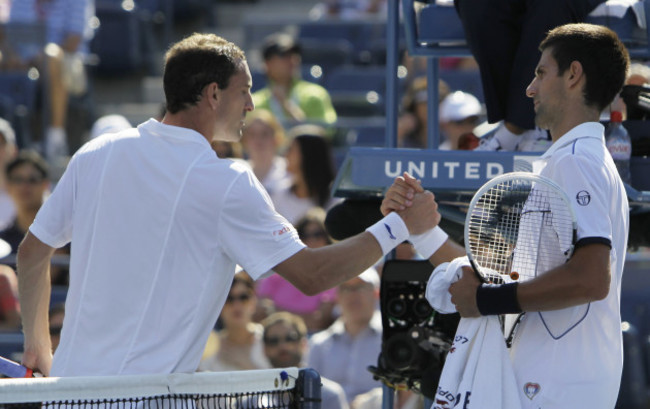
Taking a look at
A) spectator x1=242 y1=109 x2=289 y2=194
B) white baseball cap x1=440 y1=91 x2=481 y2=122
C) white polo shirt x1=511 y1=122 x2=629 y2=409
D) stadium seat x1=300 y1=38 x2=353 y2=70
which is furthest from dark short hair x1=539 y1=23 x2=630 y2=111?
stadium seat x1=300 y1=38 x2=353 y2=70

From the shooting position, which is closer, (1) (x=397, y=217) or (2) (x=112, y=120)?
(1) (x=397, y=217)

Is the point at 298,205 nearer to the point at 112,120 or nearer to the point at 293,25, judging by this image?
the point at 112,120

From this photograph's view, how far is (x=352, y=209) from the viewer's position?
4.23 m

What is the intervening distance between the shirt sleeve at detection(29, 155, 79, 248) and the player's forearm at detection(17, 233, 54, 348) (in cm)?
4

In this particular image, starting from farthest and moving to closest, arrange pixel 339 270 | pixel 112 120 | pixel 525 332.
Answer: pixel 112 120
pixel 339 270
pixel 525 332

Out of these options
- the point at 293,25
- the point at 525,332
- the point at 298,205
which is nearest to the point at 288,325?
the point at 298,205

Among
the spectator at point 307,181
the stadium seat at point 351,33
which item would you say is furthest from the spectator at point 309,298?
the stadium seat at point 351,33

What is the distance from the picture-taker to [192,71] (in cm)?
355

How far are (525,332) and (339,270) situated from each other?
628 millimetres

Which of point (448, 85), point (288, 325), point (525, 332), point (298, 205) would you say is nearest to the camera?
point (525, 332)

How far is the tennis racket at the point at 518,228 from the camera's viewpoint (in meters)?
3.09

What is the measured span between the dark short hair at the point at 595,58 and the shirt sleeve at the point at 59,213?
1.49 metres

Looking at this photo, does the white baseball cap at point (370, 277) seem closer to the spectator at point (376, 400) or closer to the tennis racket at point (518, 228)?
the spectator at point (376, 400)

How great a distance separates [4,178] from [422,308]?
5071 millimetres
